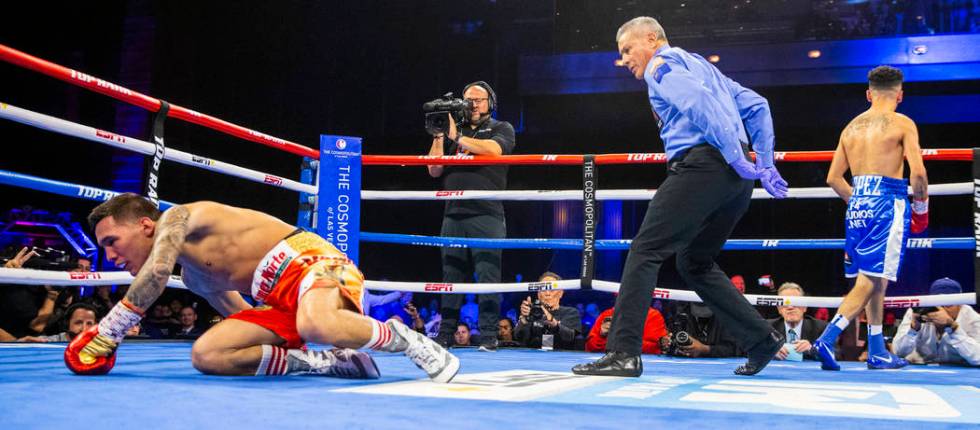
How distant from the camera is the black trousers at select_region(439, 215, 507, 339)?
141 inches

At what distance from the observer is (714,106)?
2.15 metres

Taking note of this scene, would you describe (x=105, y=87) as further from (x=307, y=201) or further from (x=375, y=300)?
(x=375, y=300)

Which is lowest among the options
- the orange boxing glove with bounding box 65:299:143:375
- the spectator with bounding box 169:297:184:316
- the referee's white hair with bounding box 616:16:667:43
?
the spectator with bounding box 169:297:184:316

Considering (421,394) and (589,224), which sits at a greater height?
(589,224)

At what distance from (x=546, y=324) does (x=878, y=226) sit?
5.93ft

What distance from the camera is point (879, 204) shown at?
2.95 metres

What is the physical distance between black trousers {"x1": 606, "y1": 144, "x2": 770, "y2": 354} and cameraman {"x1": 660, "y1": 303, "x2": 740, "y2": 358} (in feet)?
4.27

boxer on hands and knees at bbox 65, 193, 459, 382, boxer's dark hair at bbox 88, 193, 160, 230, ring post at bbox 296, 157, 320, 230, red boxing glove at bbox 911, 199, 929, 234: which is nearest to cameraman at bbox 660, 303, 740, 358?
red boxing glove at bbox 911, 199, 929, 234

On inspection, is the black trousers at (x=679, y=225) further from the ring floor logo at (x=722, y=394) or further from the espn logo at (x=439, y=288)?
the espn logo at (x=439, y=288)

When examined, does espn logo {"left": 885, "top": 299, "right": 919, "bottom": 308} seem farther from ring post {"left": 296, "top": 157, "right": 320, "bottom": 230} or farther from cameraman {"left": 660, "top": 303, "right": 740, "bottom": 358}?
ring post {"left": 296, "top": 157, "right": 320, "bottom": 230}

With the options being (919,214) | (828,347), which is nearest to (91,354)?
(828,347)

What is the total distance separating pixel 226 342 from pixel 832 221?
26.7 feet

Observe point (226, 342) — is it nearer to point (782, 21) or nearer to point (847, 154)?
point (847, 154)

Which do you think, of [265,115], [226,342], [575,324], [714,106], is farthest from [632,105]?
[226,342]
